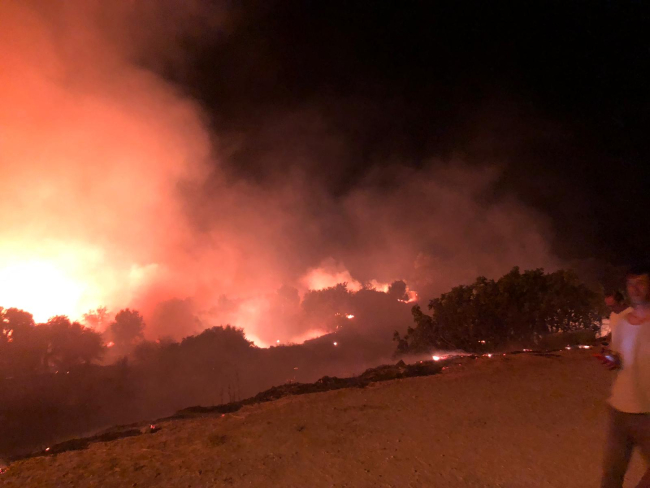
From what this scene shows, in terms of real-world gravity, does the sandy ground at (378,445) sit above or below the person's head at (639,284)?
below

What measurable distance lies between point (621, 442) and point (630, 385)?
473 mm

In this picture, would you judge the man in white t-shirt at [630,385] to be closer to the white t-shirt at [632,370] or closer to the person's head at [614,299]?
the white t-shirt at [632,370]

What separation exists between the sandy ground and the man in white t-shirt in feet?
3.39

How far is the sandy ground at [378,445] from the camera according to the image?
4164 millimetres

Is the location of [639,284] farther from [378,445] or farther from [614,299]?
[378,445]

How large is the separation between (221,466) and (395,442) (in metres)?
2.12

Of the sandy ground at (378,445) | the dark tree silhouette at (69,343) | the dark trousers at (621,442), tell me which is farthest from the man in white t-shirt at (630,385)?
the dark tree silhouette at (69,343)

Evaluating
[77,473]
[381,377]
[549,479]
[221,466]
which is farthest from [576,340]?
[77,473]

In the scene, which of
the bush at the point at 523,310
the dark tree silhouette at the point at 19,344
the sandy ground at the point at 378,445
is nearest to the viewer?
the sandy ground at the point at 378,445

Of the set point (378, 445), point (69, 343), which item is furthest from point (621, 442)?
point (69, 343)

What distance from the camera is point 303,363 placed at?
135 feet

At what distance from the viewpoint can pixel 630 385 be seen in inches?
116

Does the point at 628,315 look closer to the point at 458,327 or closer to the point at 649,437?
the point at 649,437

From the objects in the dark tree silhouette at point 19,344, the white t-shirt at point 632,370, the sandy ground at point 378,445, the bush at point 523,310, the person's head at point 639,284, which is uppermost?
the dark tree silhouette at point 19,344
